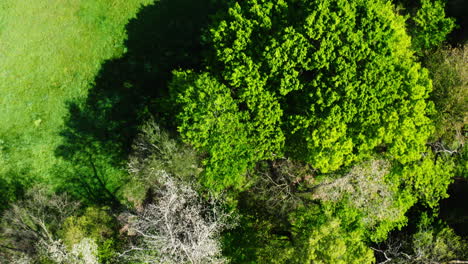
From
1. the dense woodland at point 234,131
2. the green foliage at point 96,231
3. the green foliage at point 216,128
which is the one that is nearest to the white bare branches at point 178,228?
the dense woodland at point 234,131

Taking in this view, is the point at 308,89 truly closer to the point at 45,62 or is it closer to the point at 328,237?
the point at 328,237

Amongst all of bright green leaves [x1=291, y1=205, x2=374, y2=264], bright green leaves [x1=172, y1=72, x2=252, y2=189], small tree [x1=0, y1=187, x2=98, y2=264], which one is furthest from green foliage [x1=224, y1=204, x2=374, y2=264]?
small tree [x1=0, y1=187, x2=98, y2=264]

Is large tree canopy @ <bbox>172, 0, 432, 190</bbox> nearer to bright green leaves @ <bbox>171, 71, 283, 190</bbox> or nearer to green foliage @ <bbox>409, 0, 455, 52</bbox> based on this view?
bright green leaves @ <bbox>171, 71, 283, 190</bbox>

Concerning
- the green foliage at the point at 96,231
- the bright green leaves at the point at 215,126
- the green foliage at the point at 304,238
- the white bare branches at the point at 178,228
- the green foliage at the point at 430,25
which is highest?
the green foliage at the point at 430,25

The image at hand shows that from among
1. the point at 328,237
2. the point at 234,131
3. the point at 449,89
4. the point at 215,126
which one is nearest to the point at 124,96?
the point at 215,126

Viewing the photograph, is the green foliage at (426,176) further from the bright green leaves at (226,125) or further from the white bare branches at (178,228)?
the white bare branches at (178,228)

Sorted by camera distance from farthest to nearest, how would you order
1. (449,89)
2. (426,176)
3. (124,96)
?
(124,96)
(426,176)
(449,89)
